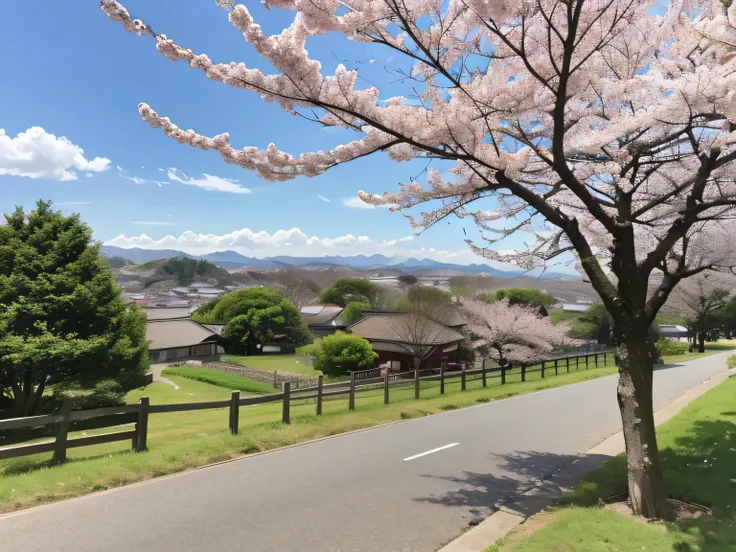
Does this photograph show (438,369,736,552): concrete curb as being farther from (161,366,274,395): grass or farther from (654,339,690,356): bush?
(654,339,690,356): bush

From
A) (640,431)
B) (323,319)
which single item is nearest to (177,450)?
(640,431)

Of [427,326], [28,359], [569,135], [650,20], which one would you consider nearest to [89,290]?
[28,359]

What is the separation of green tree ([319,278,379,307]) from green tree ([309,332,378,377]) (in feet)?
161

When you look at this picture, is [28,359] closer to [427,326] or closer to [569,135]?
[569,135]

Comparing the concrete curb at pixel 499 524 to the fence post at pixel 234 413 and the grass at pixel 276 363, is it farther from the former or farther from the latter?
the grass at pixel 276 363

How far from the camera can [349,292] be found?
289 feet

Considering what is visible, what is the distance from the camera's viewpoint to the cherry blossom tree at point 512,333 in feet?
103

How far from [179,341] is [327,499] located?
155 ft

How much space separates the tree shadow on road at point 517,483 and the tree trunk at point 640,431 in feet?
4.38

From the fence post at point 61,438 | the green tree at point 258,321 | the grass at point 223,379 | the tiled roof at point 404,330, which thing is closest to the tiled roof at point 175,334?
the green tree at point 258,321

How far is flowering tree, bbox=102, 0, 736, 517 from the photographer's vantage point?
445 cm

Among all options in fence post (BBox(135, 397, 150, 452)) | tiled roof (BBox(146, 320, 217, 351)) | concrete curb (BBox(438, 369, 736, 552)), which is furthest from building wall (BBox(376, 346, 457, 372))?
concrete curb (BBox(438, 369, 736, 552))

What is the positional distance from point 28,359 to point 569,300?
217 ft

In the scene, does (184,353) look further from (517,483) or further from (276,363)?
(517,483)
